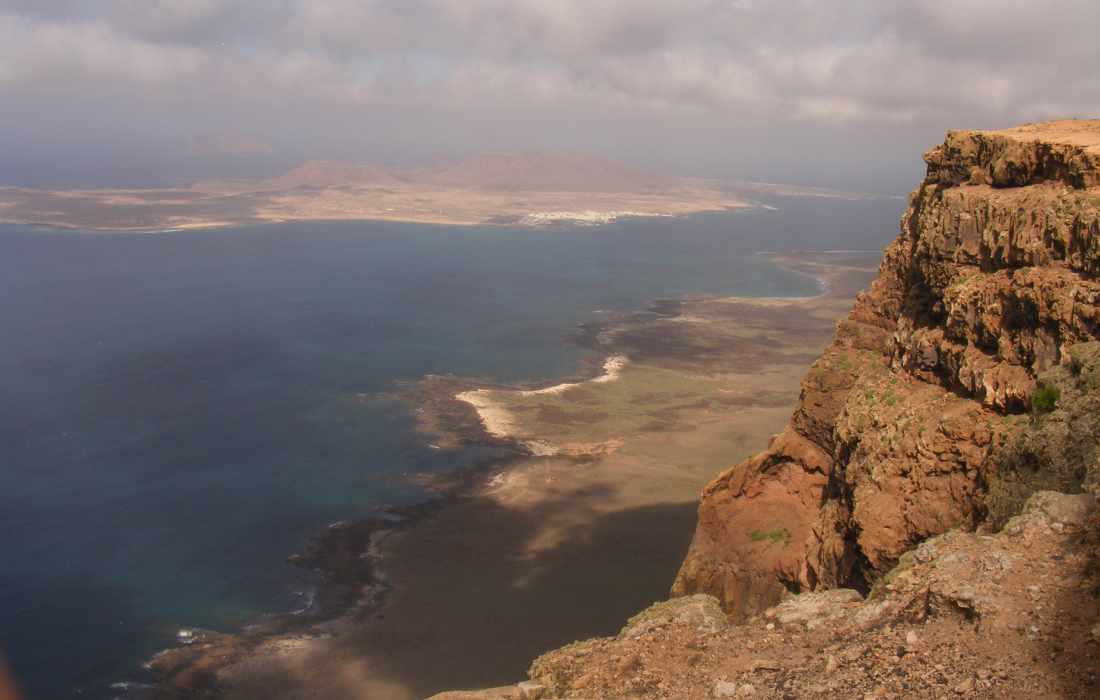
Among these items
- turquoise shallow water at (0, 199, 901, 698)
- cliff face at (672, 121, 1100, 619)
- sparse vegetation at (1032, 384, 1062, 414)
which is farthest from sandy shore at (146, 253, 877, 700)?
sparse vegetation at (1032, 384, 1062, 414)

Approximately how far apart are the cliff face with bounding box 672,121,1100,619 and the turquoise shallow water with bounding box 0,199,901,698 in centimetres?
2211

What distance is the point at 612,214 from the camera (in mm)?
196875

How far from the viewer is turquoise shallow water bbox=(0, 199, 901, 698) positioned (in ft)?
121

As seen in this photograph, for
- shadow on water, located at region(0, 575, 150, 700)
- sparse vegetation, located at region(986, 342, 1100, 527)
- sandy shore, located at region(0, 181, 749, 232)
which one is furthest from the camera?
sandy shore, located at region(0, 181, 749, 232)

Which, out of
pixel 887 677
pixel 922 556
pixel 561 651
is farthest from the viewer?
pixel 561 651

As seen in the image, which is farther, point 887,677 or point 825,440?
point 825,440

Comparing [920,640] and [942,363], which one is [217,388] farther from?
[920,640]

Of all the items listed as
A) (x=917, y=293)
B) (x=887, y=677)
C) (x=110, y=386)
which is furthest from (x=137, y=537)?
(x=887, y=677)

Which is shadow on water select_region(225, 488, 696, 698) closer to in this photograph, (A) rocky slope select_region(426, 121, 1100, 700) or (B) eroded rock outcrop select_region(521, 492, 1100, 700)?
(A) rocky slope select_region(426, 121, 1100, 700)

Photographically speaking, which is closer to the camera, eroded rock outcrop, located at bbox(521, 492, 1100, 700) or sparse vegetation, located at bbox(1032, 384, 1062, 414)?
Answer: eroded rock outcrop, located at bbox(521, 492, 1100, 700)

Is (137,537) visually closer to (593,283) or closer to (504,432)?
(504,432)

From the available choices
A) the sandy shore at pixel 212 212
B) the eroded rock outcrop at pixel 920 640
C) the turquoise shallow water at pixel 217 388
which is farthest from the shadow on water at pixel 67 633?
the sandy shore at pixel 212 212

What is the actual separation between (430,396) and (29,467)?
24.7 m

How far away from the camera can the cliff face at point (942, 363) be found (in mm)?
15609
